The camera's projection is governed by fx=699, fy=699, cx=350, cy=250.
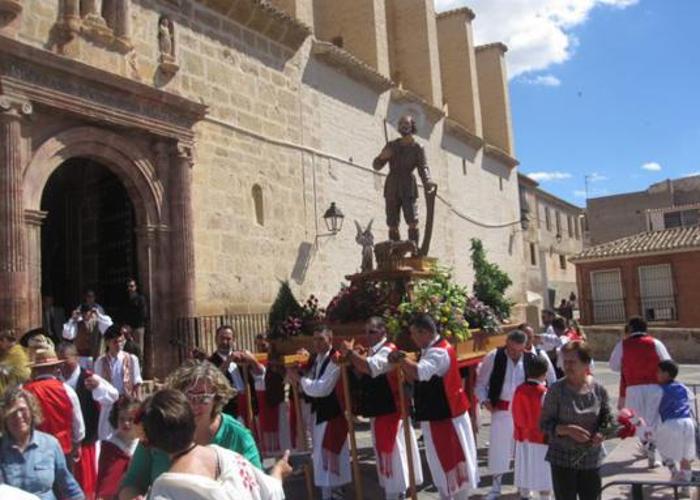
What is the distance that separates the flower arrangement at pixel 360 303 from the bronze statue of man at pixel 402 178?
102cm

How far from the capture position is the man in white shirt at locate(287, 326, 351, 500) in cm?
630

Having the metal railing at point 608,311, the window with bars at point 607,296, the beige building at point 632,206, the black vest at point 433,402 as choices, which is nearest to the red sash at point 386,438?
the black vest at point 433,402

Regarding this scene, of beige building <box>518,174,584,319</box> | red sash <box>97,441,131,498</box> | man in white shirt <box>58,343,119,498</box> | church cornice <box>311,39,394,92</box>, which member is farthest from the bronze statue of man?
beige building <box>518,174,584,319</box>

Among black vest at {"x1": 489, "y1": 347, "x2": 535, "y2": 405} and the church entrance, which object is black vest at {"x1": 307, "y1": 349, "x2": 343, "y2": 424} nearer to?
black vest at {"x1": 489, "y1": 347, "x2": 535, "y2": 405}

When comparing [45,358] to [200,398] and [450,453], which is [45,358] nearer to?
[200,398]

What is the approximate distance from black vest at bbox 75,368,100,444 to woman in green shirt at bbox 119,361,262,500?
2.78 metres

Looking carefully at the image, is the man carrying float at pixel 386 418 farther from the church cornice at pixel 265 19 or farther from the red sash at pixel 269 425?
the church cornice at pixel 265 19

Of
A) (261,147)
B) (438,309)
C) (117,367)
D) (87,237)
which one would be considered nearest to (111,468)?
(117,367)

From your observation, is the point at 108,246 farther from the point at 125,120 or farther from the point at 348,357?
the point at 348,357

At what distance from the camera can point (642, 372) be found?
6.98 m

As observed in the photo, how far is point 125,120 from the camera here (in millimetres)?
10977

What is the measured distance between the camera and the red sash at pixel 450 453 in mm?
5660

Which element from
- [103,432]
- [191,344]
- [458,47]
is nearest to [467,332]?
[103,432]

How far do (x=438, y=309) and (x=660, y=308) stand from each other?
1955 centimetres
